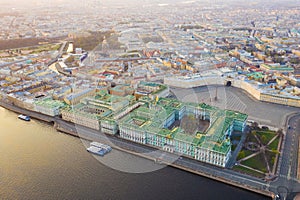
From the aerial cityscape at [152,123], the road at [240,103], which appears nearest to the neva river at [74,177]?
the aerial cityscape at [152,123]

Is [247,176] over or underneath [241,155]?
underneath

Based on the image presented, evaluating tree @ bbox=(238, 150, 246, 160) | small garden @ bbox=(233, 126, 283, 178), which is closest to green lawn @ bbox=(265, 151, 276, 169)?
small garden @ bbox=(233, 126, 283, 178)

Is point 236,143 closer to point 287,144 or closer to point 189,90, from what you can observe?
point 287,144

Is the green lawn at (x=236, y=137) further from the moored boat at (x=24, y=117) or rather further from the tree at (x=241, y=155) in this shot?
the moored boat at (x=24, y=117)

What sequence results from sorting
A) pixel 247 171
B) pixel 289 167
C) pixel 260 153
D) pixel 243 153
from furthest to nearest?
pixel 260 153 → pixel 243 153 → pixel 289 167 → pixel 247 171

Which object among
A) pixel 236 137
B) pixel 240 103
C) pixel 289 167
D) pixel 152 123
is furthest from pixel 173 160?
pixel 240 103

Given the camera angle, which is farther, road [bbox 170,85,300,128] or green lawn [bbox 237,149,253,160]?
road [bbox 170,85,300,128]

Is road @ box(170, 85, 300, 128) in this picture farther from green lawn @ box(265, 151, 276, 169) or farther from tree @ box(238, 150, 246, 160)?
tree @ box(238, 150, 246, 160)

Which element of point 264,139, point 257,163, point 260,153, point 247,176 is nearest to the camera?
point 247,176

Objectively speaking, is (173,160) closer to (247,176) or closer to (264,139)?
(247,176)
